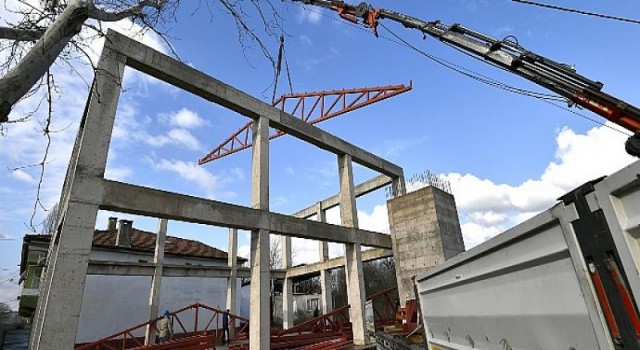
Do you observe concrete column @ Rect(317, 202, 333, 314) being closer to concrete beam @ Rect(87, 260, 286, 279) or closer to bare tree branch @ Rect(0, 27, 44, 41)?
concrete beam @ Rect(87, 260, 286, 279)

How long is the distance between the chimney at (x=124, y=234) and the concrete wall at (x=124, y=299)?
1260 millimetres

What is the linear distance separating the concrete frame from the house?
967cm

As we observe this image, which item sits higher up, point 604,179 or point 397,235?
point 397,235

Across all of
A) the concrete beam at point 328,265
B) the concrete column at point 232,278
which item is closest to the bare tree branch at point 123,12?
the concrete beam at point 328,265

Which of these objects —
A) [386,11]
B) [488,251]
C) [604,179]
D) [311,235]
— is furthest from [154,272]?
[604,179]

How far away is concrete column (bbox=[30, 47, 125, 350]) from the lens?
5.82m

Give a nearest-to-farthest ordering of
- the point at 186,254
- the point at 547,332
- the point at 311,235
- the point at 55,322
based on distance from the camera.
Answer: the point at 547,332
the point at 55,322
the point at 311,235
the point at 186,254

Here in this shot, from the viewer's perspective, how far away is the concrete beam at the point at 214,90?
26.7 feet

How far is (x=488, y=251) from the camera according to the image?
2836mm

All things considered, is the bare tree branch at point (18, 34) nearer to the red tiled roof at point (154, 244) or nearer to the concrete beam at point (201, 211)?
the concrete beam at point (201, 211)

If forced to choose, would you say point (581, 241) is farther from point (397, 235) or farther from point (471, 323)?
point (397, 235)

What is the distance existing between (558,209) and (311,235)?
9093 mm

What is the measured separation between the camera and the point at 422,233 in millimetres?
12727

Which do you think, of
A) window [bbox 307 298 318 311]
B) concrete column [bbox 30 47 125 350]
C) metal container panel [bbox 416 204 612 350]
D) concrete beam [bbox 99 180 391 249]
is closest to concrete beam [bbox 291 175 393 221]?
concrete beam [bbox 99 180 391 249]
